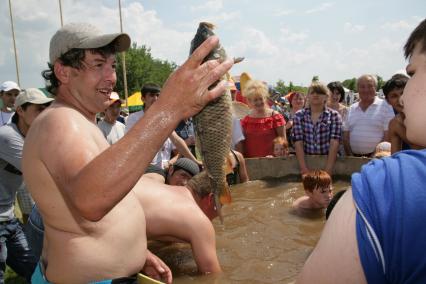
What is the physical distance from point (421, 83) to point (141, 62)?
52.0 meters

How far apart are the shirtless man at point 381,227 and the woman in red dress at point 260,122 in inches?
222

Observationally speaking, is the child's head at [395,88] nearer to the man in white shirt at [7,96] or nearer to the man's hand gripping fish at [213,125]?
the man's hand gripping fish at [213,125]

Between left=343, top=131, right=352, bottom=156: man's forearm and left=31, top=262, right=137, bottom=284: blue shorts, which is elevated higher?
left=31, top=262, right=137, bottom=284: blue shorts

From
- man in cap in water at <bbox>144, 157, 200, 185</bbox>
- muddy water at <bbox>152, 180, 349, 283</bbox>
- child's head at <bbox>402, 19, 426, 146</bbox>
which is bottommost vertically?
muddy water at <bbox>152, 180, 349, 283</bbox>

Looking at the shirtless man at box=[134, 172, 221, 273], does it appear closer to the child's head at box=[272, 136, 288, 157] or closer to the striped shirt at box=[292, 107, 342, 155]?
the child's head at box=[272, 136, 288, 157]

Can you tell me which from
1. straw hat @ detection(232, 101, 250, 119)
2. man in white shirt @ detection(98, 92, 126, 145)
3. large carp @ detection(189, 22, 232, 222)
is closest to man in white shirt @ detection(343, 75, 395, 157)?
man in white shirt @ detection(98, 92, 126, 145)

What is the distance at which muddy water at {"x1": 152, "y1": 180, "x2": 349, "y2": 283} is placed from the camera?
11.6 feet

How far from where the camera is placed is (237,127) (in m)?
6.60

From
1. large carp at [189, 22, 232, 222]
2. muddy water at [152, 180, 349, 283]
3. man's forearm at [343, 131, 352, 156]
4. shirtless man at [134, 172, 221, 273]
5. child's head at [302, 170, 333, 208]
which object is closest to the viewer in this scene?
large carp at [189, 22, 232, 222]

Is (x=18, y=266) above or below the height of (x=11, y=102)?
below

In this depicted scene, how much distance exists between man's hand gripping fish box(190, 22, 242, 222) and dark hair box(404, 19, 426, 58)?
932 millimetres

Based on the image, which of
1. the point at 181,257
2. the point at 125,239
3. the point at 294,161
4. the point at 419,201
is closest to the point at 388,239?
the point at 419,201

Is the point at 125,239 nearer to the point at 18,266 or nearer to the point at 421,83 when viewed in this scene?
the point at 421,83

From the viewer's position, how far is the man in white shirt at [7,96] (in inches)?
298
